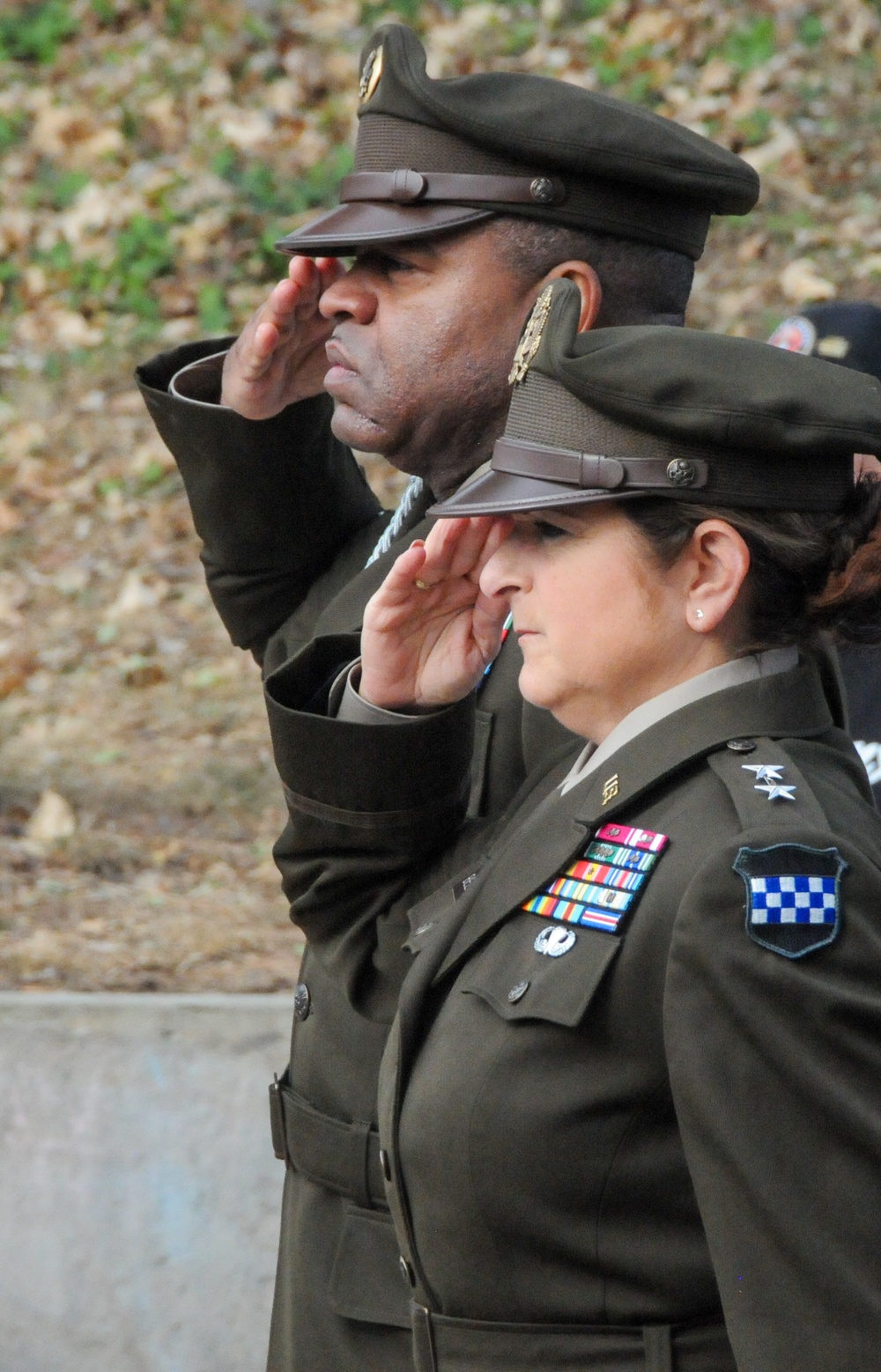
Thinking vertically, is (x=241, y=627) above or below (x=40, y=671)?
above

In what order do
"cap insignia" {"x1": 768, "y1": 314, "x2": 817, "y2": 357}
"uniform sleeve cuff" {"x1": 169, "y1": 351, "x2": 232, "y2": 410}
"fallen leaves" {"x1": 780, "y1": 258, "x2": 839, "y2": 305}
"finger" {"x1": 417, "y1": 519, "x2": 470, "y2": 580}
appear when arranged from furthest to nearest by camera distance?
1. "fallen leaves" {"x1": 780, "y1": 258, "x2": 839, "y2": 305}
2. "cap insignia" {"x1": 768, "y1": 314, "x2": 817, "y2": 357}
3. "uniform sleeve cuff" {"x1": 169, "y1": 351, "x2": 232, "y2": 410}
4. "finger" {"x1": 417, "y1": 519, "x2": 470, "y2": 580}

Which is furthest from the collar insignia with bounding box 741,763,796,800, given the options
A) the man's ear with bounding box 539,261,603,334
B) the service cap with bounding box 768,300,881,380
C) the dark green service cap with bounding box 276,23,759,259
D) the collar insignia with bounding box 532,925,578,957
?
the service cap with bounding box 768,300,881,380

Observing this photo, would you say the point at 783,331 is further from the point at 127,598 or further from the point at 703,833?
the point at 127,598

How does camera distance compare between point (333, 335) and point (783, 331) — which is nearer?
point (333, 335)

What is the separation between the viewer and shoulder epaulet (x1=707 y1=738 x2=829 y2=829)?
154 cm

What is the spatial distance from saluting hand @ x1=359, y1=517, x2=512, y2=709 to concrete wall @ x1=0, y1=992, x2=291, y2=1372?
1591 mm

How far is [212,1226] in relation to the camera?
3500 millimetres

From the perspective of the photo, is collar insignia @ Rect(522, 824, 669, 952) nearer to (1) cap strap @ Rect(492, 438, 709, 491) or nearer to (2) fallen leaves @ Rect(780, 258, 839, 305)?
(1) cap strap @ Rect(492, 438, 709, 491)

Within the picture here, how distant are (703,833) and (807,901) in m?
0.17

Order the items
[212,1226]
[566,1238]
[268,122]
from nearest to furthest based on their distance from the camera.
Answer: [566,1238] < [212,1226] < [268,122]

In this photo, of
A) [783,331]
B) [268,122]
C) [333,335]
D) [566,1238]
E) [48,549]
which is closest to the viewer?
[566,1238]

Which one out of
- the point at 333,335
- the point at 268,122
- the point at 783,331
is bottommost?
the point at 268,122

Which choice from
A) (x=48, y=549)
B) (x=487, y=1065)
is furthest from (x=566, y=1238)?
(x=48, y=549)

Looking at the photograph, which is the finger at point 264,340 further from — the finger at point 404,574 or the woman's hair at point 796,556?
the woman's hair at point 796,556
